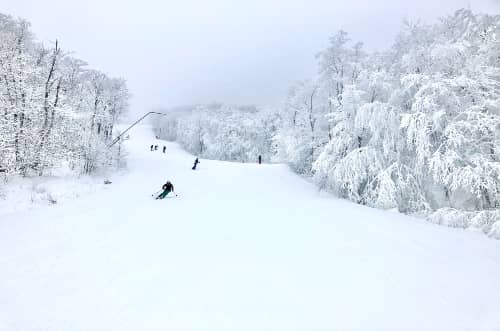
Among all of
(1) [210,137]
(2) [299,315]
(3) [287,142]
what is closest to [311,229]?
(2) [299,315]

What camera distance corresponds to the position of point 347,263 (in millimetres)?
6445

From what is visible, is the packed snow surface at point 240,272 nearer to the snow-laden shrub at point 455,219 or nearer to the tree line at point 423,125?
the snow-laden shrub at point 455,219

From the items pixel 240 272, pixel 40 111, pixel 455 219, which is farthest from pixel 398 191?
pixel 40 111

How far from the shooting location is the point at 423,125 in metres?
13.6

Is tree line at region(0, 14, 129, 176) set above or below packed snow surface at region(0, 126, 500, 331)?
above

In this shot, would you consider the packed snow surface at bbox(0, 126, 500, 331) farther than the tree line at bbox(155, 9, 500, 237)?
No

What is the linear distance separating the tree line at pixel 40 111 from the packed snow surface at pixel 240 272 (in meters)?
7.70

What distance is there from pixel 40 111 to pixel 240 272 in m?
19.0

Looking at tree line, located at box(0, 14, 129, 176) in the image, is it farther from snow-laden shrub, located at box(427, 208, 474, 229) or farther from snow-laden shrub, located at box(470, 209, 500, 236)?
snow-laden shrub, located at box(470, 209, 500, 236)

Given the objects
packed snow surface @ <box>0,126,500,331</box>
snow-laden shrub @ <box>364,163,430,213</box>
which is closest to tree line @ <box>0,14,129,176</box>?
packed snow surface @ <box>0,126,500,331</box>

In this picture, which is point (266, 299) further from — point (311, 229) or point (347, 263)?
point (311, 229)

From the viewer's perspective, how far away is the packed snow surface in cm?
425

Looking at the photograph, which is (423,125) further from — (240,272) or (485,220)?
(240,272)

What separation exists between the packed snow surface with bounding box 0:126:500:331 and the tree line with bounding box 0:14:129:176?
25.3ft
